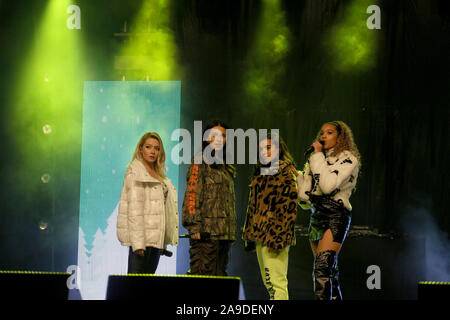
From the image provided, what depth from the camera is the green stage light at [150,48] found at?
5.46 meters

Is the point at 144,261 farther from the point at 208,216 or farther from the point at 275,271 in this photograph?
the point at 275,271

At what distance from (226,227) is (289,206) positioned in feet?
1.69

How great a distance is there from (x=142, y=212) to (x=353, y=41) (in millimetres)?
2820

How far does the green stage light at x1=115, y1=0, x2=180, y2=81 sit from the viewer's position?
5.46 metres

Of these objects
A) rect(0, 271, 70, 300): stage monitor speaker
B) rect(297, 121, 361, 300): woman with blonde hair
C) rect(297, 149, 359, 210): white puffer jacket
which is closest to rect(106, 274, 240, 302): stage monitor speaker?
rect(0, 271, 70, 300): stage monitor speaker

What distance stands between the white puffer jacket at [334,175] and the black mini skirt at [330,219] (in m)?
0.05

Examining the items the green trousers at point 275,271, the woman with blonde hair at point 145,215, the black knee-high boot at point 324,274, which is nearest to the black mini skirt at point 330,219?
the black knee-high boot at point 324,274

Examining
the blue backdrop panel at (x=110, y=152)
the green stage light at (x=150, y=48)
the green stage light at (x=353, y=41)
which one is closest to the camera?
the green stage light at (x=353, y=41)

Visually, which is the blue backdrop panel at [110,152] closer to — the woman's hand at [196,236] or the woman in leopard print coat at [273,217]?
the woman's hand at [196,236]

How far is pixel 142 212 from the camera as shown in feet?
13.0

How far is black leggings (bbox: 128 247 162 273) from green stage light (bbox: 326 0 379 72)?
8.80 ft

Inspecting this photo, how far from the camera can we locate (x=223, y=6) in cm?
543

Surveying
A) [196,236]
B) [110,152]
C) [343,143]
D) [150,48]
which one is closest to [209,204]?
[196,236]
